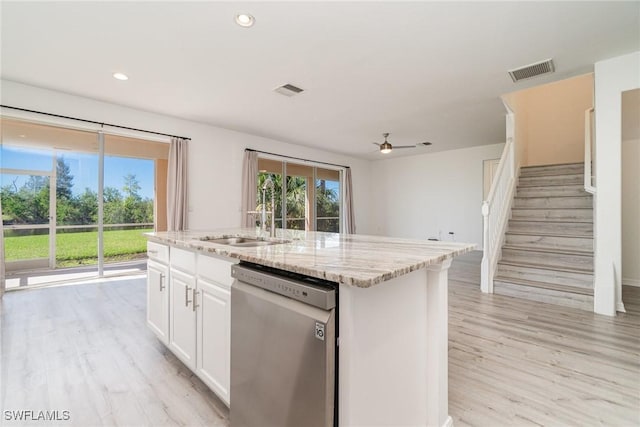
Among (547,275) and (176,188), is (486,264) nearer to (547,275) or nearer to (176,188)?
(547,275)

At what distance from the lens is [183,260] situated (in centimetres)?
189

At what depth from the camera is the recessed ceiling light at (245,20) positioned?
2.17 m

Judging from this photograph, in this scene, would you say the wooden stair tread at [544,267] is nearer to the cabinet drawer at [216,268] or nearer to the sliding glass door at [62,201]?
the cabinet drawer at [216,268]

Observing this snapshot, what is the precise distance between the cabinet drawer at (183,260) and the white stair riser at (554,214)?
4890 millimetres

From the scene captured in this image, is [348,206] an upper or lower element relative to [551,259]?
upper

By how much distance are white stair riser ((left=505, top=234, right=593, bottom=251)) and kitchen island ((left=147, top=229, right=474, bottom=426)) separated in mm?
3421

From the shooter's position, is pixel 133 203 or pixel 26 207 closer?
pixel 26 207

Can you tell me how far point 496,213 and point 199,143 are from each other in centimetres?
501

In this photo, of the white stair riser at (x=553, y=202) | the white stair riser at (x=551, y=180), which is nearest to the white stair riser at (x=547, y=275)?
the white stair riser at (x=553, y=202)

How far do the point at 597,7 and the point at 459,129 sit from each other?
3319 millimetres

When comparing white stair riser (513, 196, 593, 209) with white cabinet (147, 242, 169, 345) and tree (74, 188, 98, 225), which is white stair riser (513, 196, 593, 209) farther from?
tree (74, 188, 98, 225)

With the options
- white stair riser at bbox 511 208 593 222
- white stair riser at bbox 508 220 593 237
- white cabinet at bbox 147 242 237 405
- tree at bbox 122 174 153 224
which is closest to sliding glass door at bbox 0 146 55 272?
tree at bbox 122 174 153 224

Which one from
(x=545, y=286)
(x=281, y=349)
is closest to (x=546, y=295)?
(x=545, y=286)

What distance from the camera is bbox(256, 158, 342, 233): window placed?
21.3 ft
